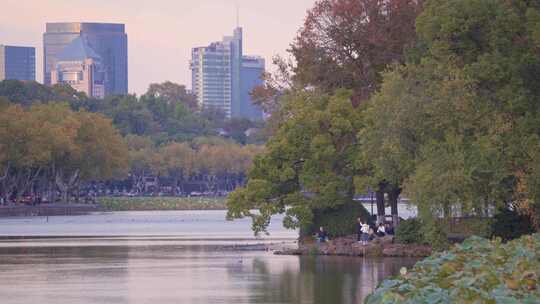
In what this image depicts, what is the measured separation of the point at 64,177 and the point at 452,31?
392 feet

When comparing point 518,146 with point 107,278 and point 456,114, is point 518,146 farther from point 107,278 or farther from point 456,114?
point 107,278

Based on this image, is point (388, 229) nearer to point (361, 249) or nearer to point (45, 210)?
point (361, 249)

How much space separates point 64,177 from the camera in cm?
16225

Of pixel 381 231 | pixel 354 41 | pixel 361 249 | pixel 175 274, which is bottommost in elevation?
pixel 175 274

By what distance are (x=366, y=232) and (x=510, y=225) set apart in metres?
10.7

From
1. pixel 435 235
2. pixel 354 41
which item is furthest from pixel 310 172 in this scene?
pixel 435 235

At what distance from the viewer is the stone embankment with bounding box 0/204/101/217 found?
443ft

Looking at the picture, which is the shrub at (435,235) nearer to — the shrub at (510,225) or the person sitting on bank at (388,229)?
the shrub at (510,225)

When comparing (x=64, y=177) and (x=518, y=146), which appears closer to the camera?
(x=518, y=146)

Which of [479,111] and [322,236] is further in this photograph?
[322,236]

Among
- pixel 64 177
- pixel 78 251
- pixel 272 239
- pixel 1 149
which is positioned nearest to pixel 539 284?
pixel 78 251

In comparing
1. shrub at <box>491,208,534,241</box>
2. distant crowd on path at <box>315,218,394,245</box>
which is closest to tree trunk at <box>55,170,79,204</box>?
distant crowd on path at <box>315,218,394,245</box>

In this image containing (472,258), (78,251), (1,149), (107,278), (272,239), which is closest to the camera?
(472,258)

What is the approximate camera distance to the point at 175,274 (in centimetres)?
4609
